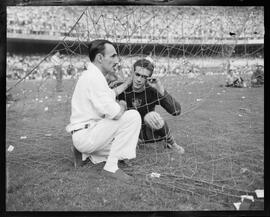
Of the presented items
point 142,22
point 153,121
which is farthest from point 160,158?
point 142,22

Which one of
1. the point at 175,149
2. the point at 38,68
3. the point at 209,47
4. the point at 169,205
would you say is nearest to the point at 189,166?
the point at 175,149

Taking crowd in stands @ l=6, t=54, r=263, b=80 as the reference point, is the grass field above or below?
Answer: below

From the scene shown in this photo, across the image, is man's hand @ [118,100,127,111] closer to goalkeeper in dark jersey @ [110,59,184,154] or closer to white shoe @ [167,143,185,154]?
goalkeeper in dark jersey @ [110,59,184,154]

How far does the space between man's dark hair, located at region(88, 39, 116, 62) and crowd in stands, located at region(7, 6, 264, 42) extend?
0.07 metres

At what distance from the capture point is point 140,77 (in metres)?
3.31

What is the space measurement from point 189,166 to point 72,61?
5.40 ft

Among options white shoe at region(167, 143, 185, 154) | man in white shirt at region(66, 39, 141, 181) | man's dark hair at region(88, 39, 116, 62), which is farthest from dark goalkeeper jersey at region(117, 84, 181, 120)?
man's dark hair at region(88, 39, 116, 62)

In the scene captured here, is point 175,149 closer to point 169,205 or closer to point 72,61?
point 169,205

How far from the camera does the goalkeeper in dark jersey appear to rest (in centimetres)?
330

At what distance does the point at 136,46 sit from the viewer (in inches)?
130

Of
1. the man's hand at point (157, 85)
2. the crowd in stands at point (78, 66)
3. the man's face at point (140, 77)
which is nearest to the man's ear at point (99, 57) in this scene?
the crowd in stands at point (78, 66)

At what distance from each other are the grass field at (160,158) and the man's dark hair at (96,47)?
385mm

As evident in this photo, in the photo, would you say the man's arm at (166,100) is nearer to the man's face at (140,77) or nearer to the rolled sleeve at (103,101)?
the man's face at (140,77)

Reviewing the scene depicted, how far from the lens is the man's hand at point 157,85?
3.30m
